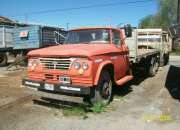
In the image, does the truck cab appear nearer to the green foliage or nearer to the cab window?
the cab window

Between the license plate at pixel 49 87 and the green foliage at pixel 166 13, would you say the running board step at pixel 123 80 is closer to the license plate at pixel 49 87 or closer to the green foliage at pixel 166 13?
the license plate at pixel 49 87

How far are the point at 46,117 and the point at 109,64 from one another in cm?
A: 229

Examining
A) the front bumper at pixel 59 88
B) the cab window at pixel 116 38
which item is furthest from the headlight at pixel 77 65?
the cab window at pixel 116 38

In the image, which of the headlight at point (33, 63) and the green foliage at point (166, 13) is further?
the green foliage at point (166, 13)

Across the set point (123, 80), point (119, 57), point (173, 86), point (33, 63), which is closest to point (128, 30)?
point (119, 57)

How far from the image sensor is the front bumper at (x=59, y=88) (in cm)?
702

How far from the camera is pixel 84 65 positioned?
717 cm

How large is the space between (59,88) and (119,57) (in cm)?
251

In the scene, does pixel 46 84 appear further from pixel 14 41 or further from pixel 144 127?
pixel 14 41

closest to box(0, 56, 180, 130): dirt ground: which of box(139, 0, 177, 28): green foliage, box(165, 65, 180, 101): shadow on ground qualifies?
box(165, 65, 180, 101): shadow on ground

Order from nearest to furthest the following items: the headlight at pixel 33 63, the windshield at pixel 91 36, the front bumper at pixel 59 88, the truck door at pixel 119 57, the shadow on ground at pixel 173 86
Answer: the front bumper at pixel 59 88 → the headlight at pixel 33 63 → the truck door at pixel 119 57 → the windshield at pixel 91 36 → the shadow on ground at pixel 173 86

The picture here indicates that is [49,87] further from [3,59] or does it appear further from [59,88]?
[3,59]

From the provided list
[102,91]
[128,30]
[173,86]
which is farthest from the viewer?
[173,86]

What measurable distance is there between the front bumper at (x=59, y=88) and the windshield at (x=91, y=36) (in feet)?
6.62
